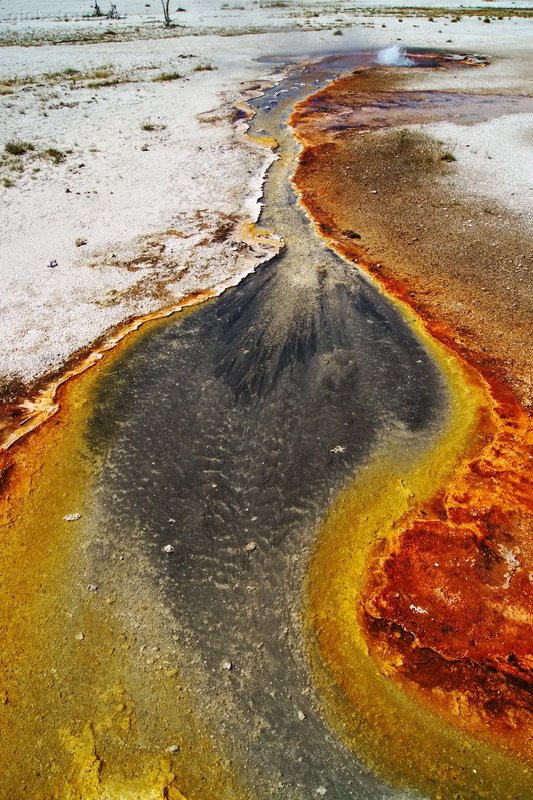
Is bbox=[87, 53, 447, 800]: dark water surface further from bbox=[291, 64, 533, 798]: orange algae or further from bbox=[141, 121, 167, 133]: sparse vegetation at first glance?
bbox=[141, 121, 167, 133]: sparse vegetation

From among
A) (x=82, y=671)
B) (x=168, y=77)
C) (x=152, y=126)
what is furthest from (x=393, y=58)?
(x=82, y=671)

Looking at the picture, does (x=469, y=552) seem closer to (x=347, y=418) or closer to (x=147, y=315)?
(x=347, y=418)

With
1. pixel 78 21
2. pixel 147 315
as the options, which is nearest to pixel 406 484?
pixel 147 315

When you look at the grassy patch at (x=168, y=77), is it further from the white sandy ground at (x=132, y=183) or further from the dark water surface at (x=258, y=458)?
the dark water surface at (x=258, y=458)

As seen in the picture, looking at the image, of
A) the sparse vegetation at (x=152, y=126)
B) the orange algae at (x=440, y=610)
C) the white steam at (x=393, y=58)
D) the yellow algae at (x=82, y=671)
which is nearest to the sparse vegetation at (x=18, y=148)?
the sparse vegetation at (x=152, y=126)

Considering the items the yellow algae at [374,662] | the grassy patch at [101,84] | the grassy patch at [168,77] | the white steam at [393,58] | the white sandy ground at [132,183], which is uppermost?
the white steam at [393,58]

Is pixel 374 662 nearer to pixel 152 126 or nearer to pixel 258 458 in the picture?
pixel 258 458

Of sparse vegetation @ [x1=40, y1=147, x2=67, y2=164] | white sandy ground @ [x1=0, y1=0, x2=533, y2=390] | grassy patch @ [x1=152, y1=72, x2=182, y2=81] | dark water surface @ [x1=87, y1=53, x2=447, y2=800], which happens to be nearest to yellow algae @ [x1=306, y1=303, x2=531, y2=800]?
dark water surface @ [x1=87, y1=53, x2=447, y2=800]
